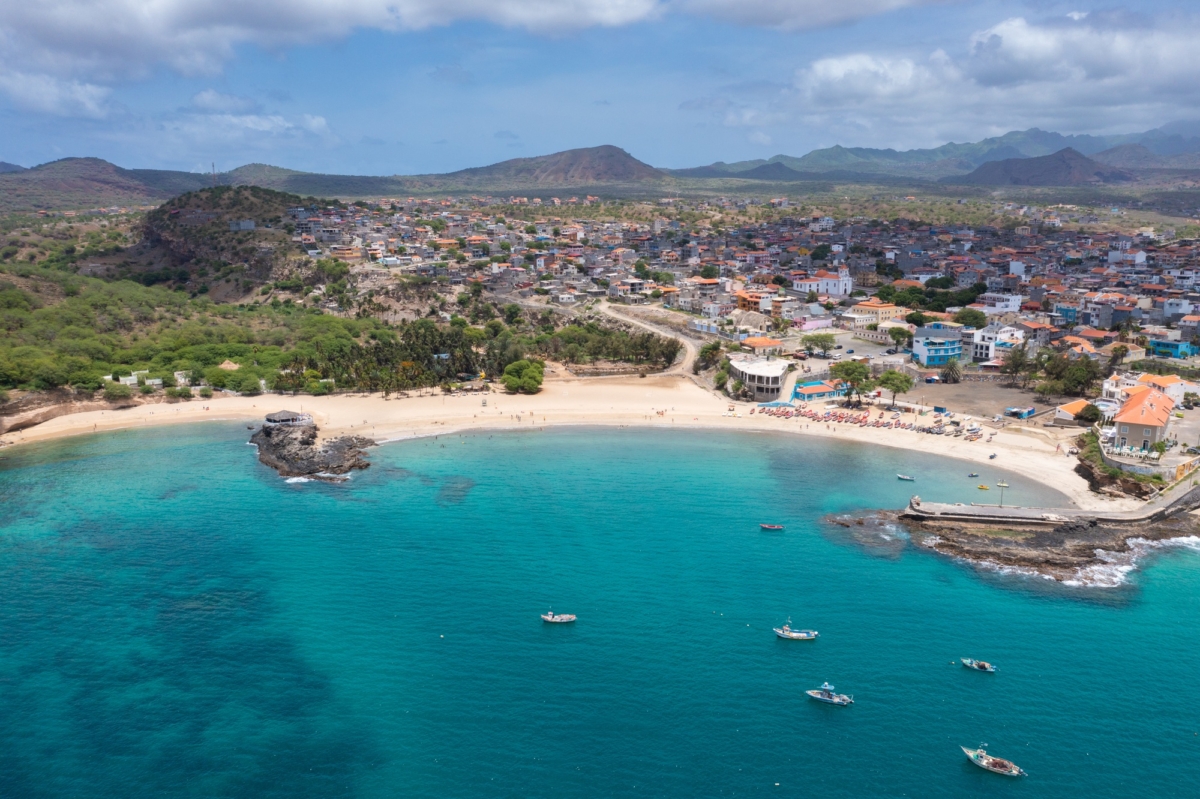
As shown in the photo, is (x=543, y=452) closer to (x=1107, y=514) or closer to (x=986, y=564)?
(x=986, y=564)

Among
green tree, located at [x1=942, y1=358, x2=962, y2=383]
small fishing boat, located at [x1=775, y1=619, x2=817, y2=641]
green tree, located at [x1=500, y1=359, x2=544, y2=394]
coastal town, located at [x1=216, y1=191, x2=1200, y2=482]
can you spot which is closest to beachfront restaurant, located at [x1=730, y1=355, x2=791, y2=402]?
coastal town, located at [x1=216, y1=191, x2=1200, y2=482]

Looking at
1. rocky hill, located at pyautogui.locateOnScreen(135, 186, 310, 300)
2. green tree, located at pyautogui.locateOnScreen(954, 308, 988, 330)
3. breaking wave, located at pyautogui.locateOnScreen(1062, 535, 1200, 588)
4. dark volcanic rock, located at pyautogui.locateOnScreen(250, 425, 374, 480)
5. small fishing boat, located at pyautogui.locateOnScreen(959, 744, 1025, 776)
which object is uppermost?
rocky hill, located at pyautogui.locateOnScreen(135, 186, 310, 300)

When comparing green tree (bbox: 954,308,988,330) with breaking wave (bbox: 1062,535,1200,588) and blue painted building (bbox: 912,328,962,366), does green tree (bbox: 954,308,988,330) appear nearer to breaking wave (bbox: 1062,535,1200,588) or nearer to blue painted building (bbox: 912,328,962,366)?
blue painted building (bbox: 912,328,962,366)

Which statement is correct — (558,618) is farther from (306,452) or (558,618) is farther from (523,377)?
(523,377)

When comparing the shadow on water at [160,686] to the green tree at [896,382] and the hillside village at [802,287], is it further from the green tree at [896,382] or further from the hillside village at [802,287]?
the green tree at [896,382]

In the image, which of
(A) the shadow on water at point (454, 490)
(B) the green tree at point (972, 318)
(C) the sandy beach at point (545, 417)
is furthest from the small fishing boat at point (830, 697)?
(B) the green tree at point (972, 318)

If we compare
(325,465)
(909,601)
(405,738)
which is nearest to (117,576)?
(325,465)

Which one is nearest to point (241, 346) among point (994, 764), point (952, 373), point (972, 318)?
point (952, 373)
